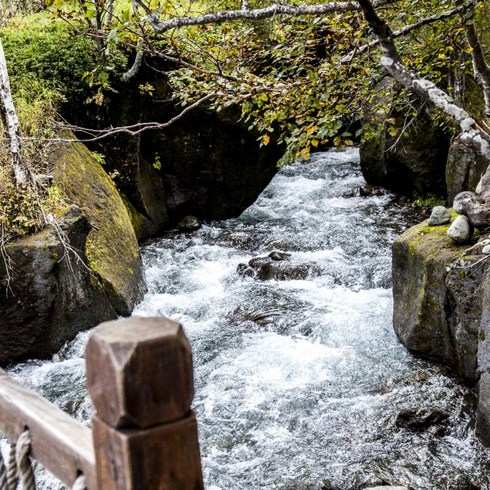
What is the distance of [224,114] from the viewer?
39.0 feet

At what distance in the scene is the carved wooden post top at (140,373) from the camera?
1.04 metres

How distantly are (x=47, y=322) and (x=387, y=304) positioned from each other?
15.4ft

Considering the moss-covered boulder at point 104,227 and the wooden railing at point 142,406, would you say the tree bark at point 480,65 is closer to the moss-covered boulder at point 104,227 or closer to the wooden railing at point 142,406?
the wooden railing at point 142,406

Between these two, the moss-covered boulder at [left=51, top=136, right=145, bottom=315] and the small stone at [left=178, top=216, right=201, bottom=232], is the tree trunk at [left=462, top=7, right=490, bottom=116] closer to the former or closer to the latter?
the moss-covered boulder at [left=51, top=136, right=145, bottom=315]

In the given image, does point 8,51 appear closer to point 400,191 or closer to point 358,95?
point 358,95

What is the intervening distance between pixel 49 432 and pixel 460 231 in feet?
18.2

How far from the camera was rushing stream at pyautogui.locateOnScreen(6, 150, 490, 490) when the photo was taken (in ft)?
16.9

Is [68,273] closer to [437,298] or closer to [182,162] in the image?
[437,298]

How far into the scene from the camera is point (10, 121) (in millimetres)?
6887

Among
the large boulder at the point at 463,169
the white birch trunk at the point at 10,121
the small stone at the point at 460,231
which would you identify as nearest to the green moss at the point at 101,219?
the white birch trunk at the point at 10,121

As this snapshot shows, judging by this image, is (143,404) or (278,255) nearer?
(143,404)

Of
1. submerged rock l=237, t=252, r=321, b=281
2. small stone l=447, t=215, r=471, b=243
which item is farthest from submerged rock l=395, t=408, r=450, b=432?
submerged rock l=237, t=252, r=321, b=281

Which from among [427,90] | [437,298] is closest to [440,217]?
[437,298]

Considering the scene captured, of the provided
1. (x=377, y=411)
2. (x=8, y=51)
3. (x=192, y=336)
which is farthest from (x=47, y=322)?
(x=8, y=51)
